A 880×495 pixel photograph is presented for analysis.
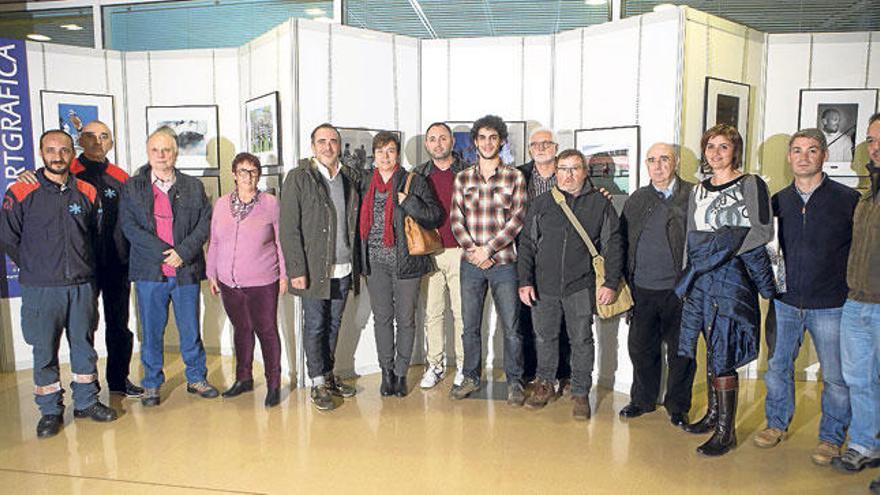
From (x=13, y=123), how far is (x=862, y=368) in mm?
5593

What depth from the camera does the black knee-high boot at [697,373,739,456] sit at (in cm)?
311

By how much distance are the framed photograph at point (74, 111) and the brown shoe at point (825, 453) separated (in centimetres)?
526

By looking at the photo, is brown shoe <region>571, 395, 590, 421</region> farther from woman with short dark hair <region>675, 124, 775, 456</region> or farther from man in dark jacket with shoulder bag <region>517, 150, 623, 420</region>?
woman with short dark hair <region>675, 124, 775, 456</region>

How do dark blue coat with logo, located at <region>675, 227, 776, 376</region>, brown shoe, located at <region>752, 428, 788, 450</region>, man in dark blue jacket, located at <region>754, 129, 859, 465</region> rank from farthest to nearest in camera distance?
brown shoe, located at <region>752, 428, 788, 450</region> → dark blue coat with logo, located at <region>675, 227, 776, 376</region> → man in dark blue jacket, located at <region>754, 129, 859, 465</region>

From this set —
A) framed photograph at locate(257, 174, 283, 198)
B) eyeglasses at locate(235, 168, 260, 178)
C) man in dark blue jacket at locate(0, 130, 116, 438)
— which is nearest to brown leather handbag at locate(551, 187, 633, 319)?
eyeglasses at locate(235, 168, 260, 178)

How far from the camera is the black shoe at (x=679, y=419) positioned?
11.5 feet

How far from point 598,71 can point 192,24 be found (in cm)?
329

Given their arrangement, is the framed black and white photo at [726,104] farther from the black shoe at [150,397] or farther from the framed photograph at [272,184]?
the black shoe at [150,397]

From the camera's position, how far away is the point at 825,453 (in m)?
3.02

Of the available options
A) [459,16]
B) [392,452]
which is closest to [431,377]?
[392,452]

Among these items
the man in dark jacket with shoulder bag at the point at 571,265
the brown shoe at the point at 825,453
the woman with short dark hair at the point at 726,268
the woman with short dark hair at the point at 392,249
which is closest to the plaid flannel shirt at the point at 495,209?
the man in dark jacket with shoulder bag at the point at 571,265

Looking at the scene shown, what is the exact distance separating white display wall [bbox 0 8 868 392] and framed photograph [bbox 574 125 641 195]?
0.07 m

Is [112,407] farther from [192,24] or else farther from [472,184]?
[192,24]

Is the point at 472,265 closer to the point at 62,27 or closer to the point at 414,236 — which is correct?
the point at 414,236
